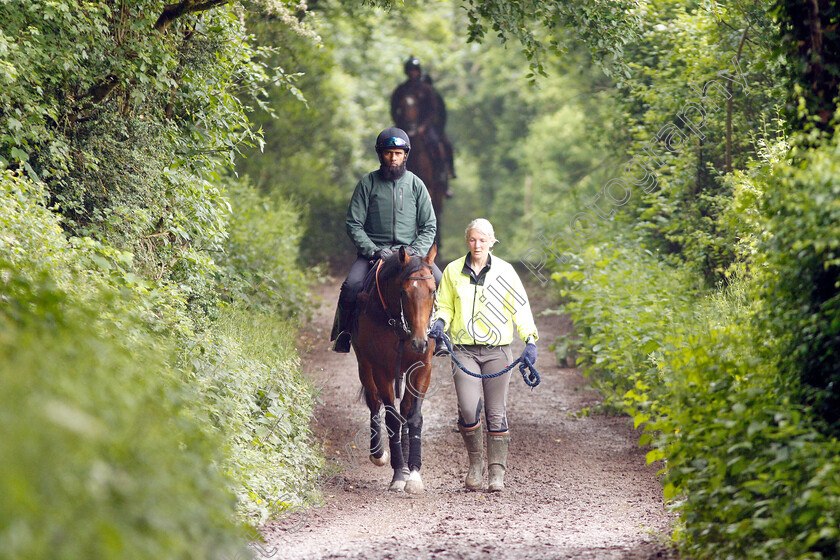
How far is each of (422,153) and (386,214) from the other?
1084 centimetres

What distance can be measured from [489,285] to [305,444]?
8.00 ft

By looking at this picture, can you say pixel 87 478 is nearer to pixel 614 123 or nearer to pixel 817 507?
pixel 817 507

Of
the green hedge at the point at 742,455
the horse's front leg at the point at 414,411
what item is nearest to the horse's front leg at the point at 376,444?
the horse's front leg at the point at 414,411

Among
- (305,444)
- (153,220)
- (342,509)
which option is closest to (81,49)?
(153,220)

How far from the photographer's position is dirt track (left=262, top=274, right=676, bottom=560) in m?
6.06

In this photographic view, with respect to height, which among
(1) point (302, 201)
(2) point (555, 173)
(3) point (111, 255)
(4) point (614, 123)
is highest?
(2) point (555, 173)

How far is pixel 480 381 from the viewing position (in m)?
8.14

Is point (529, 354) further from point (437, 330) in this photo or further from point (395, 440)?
point (395, 440)

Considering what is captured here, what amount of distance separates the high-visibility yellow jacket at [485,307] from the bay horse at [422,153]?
436 inches

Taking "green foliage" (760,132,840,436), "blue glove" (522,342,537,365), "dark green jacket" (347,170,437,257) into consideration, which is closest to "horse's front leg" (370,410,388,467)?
"dark green jacket" (347,170,437,257)

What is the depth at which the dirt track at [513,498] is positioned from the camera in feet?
19.9

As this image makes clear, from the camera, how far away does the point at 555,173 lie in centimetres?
2689

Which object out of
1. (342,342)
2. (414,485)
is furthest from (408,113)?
(414,485)

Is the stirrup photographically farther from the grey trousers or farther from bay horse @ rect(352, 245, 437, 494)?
the grey trousers
